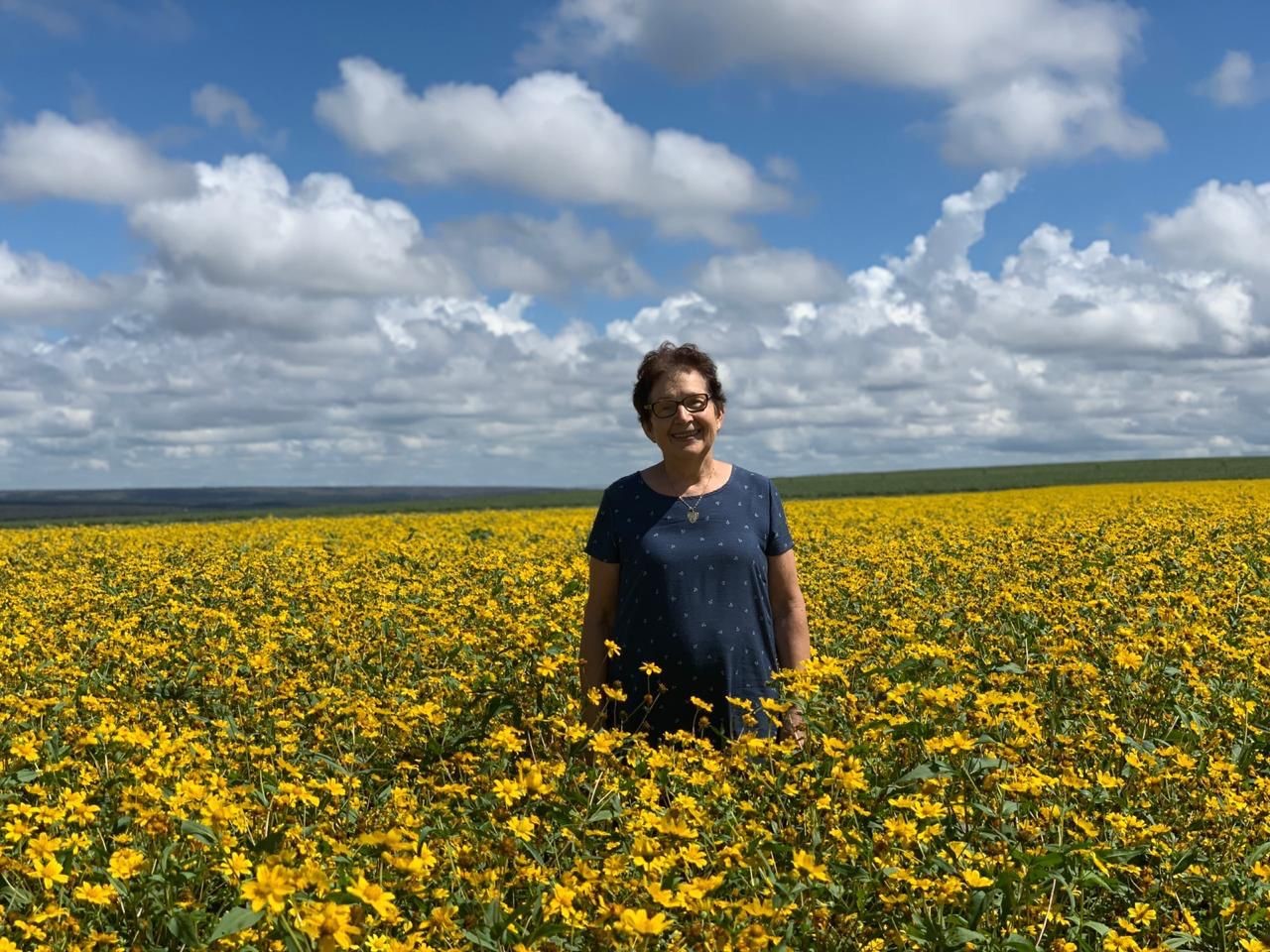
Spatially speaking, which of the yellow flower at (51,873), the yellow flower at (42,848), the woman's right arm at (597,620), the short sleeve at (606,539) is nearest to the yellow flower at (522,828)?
the yellow flower at (51,873)

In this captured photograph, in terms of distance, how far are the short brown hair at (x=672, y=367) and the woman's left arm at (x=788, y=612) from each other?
855 mm

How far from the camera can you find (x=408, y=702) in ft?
19.3

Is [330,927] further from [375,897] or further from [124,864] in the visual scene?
[124,864]

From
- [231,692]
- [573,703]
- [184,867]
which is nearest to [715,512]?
[573,703]

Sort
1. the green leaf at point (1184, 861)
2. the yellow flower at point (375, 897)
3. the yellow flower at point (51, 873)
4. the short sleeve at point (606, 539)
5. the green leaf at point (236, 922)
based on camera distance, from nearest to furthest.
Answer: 1. the yellow flower at point (375, 897)
2. the green leaf at point (236, 922)
3. the yellow flower at point (51, 873)
4. the green leaf at point (1184, 861)
5. the short sleeve at point (606, 539)

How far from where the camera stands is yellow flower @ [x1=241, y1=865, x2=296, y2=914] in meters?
2.37

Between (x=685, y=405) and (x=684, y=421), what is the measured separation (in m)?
0.08

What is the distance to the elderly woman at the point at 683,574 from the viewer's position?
195 inches

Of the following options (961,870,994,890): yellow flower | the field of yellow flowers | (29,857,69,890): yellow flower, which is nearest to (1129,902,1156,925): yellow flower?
the field of yellow flowers

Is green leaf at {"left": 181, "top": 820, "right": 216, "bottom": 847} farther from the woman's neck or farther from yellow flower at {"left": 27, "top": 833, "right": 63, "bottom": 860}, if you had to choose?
the woman's neck

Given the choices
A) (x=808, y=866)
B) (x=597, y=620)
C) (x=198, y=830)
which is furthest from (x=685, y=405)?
(x=198, y=830)

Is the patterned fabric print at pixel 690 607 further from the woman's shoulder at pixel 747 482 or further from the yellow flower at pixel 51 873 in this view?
the yellow flower at pixel 51 873

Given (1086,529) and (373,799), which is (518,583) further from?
(1086,529)

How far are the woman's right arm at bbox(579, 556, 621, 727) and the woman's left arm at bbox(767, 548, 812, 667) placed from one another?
785 mm
